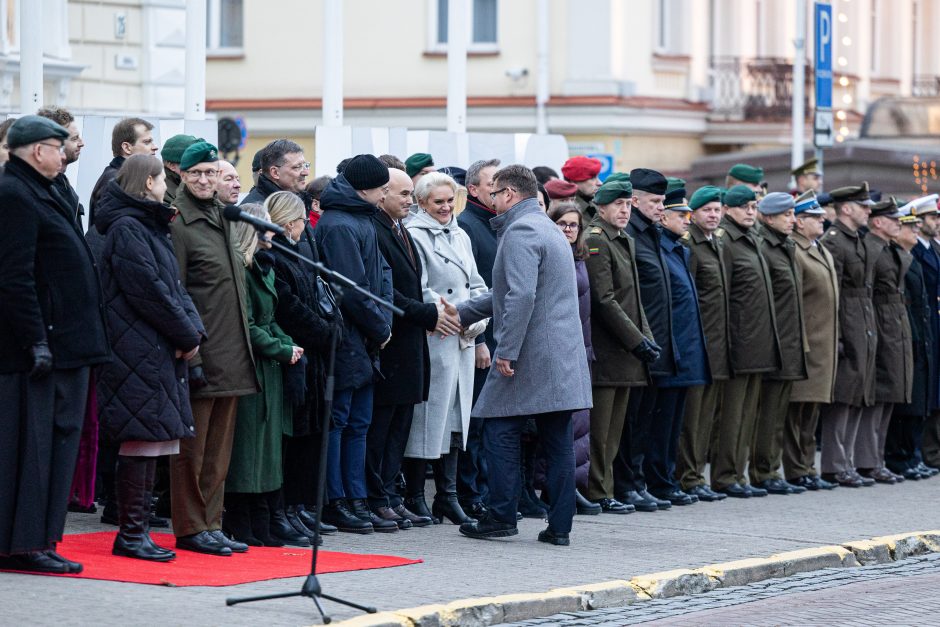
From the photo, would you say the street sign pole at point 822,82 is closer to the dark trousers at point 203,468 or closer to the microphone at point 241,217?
the dark trousers at point 203,468

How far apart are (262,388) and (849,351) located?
626 centimetres

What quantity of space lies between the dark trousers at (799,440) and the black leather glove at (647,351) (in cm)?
256

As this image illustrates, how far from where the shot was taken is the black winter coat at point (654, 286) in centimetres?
1369

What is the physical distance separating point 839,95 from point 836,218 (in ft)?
77.4

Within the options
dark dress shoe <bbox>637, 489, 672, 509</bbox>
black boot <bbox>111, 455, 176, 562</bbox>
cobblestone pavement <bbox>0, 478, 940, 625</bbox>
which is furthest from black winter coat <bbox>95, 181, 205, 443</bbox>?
dark dress shoe <bbox>637, 489, 672, 509</bbox>

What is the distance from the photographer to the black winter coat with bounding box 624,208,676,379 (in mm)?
13688

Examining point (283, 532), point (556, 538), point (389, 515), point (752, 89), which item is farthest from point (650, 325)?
point (752, 89)

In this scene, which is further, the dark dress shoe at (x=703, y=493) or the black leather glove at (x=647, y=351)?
the dark dress shoe at (x=703, y=493)

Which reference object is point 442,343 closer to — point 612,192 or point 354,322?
point 354,322

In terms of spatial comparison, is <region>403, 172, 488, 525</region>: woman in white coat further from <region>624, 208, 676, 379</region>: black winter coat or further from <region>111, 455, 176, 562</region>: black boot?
<region>111, 455, 176, 562</region>: black boot

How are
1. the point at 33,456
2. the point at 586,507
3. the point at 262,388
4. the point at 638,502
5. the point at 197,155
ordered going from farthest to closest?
the point at 638,502, the point at 586,507, the point at 262,388, the point at 197,155, the point at 33,456

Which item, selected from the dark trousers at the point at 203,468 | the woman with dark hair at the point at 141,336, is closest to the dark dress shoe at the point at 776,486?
the dark trousers at the point at 203,468

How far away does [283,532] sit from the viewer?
11469 mm

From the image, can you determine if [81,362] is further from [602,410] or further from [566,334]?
[602,410]
